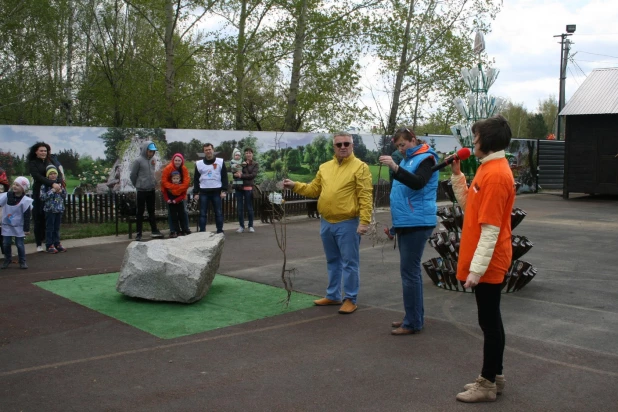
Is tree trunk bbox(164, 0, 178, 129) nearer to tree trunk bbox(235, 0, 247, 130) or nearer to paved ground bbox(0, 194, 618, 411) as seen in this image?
tree trunk bbox(235, 0, 247, 130)

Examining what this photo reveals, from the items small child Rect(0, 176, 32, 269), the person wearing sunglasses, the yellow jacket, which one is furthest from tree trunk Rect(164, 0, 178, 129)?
the person wearing sunglasses

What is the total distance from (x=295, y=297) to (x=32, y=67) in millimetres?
Answer: 21536

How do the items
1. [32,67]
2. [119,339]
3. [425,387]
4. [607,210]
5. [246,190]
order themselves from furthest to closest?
[32,67] → [607,210] → [246,190] → [119,339] → [425,387]

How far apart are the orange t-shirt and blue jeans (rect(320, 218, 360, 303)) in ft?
7.77

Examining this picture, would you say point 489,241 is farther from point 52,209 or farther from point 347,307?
point 52,209

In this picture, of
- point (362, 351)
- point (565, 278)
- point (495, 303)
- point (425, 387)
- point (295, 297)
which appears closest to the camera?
point (495, 303)

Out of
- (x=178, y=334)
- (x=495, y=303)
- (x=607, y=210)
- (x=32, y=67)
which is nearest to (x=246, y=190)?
(x=178, y=334)

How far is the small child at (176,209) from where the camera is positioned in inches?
483

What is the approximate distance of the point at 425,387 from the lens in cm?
454

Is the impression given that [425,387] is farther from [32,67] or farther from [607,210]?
[32,67]

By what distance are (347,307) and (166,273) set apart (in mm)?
2105

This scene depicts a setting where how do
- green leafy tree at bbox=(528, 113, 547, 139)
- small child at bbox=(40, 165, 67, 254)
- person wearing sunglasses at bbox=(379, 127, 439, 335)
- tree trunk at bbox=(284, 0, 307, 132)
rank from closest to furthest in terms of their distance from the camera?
person wearing sunglasses at bbox=(379, 127, 439, 335), small child at bbox=(40, 165, 67, 254), tree trunk at bbox=(284, 0, 307, 132), green leafy tree at bbox=(528, 113, 547, 139)

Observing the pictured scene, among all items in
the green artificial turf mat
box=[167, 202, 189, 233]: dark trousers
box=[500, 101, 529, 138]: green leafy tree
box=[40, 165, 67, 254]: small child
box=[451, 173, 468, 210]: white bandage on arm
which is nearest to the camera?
box=[451, 173, 468, 210]: white bandage on arm

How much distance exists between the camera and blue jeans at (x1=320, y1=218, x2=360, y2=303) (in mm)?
6562
